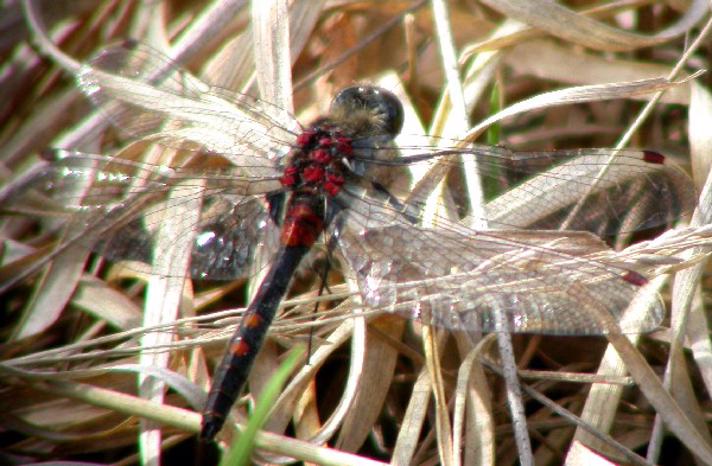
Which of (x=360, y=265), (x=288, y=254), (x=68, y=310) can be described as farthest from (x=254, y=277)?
(x=68, y=310)

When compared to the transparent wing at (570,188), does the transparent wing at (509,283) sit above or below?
below

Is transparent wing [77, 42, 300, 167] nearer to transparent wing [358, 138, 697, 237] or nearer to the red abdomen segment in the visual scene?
the red abdomen segment

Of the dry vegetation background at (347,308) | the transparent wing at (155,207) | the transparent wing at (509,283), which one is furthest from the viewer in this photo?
the transparent wing at (155,207)

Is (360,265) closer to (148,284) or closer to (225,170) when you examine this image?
(225,170)

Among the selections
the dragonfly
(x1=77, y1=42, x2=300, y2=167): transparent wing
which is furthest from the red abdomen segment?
(x1=77, y1=42, x2=300, y2=167): transparent wing

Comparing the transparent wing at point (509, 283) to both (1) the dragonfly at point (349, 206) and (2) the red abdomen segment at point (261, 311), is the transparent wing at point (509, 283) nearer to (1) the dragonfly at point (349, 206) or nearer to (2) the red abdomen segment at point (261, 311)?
(1) the dragonfly at point (349, 206)

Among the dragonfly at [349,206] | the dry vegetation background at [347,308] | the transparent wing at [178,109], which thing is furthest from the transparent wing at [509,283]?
the transparent wing at [178,109]

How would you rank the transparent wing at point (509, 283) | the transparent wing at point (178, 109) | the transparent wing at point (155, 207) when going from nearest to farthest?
the transparent wing at point (509, 283) → the transparent wing at point (155, 207) → the transparent wing at point (178, 109)

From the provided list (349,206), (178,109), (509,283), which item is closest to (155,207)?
(178,109)
